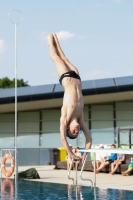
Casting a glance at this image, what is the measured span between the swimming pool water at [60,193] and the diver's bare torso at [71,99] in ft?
8.51

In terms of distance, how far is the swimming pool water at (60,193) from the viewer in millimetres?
12344

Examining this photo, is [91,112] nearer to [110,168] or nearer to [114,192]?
[110,168]

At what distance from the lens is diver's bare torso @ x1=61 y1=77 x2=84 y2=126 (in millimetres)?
10484

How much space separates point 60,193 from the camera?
13.5 metres

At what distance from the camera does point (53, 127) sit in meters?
31.9

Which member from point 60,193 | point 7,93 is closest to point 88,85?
point 7,93

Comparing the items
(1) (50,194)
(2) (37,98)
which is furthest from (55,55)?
(2) (37,98)

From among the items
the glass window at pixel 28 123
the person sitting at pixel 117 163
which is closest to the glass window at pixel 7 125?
the glass window at pixel 28 123

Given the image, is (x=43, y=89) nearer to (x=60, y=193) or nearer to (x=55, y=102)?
(x=55, y=102)

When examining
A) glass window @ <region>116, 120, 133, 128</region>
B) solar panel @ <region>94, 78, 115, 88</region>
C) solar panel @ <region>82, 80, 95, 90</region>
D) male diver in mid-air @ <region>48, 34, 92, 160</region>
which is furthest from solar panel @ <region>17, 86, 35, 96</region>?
male diver in mid-air @ <region>48, 34, 92, 160</region>

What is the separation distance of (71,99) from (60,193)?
3954 mm

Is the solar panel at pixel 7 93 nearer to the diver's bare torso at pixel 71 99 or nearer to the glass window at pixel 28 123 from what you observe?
the glass window at pixel 28 123

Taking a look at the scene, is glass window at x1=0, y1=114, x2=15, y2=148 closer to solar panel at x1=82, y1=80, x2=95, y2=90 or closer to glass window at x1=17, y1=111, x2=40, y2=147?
glass window at x1=17, y1=111, x2=40, y2=147

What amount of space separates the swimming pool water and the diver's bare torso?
8.51 ft
